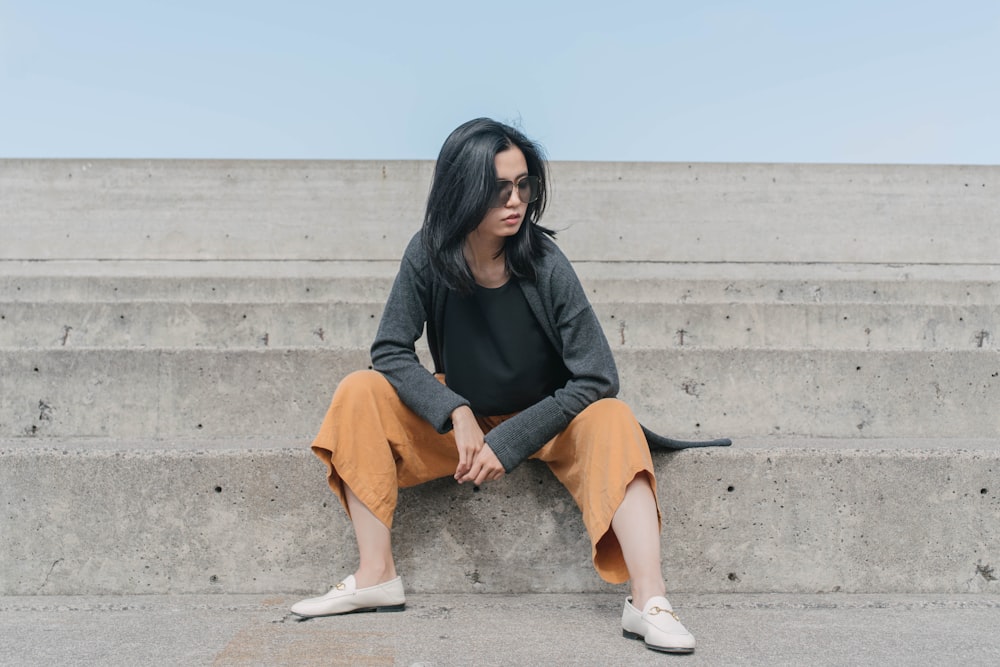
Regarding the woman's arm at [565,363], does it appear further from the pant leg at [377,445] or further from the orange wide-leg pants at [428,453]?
the pant leg at [377,445]

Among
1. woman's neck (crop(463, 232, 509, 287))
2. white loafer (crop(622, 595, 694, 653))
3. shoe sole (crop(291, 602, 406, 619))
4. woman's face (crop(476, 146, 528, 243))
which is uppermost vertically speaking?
woman's face (crop(476, 146, 528, 243))

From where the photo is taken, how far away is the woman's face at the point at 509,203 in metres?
1.65

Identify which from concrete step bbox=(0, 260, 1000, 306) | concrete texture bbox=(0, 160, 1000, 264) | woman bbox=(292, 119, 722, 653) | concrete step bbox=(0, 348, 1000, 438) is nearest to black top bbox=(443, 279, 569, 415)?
woman bbox=(292, 119, 722, 653)

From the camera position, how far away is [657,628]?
143 cm

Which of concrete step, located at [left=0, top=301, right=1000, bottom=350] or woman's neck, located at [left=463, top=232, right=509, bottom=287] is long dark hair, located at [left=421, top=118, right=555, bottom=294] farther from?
concrete step, located at [left=0, top=301, right=1000, bottom=350]

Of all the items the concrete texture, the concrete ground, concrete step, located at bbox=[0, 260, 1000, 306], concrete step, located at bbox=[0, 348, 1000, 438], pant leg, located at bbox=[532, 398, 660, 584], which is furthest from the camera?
the concrete texture

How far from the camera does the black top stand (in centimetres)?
175

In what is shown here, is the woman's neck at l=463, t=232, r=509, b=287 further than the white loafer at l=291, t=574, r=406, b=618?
Yes

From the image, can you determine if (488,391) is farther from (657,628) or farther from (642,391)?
(642,391)

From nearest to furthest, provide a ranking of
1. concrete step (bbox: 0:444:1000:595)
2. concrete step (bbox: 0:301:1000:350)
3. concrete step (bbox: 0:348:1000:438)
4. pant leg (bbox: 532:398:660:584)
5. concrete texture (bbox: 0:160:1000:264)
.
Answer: pant leg (bbox: 532:398:660:584)
concrete step (bbox: 0:444:1000:595)
concrete step (bbox: 0:348:1000:438)
concrete step (bbox: 0:301:1000:350)
concrete texture (bbox: 0:160:1000:264)

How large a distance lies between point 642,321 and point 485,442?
1.79 meters

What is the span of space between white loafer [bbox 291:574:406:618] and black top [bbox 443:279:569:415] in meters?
0.41

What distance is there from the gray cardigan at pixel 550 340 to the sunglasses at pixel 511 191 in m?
0.13

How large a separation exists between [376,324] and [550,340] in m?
1.58
